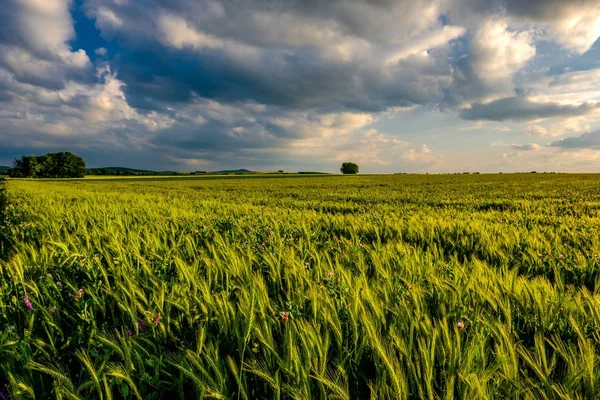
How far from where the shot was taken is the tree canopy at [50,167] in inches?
4751

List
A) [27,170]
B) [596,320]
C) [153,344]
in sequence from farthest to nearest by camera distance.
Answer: [27,170]
[596,320]
[153,344]

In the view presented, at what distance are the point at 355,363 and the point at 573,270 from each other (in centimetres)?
277

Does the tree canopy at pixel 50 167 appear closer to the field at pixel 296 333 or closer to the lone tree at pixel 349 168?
the lone tree at pixel 349 168

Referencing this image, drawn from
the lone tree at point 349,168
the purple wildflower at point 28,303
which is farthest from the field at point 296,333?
the lone tree at point 349,168

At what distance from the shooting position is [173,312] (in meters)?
1.86

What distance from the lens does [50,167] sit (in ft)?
407

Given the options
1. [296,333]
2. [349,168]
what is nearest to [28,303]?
[296,333]

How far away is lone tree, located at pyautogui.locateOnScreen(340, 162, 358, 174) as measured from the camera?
14550 cm

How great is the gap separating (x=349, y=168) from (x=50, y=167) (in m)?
127

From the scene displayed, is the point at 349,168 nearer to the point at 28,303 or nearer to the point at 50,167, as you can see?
the point at 50,167

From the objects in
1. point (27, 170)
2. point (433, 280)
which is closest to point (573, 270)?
point (433, 280)

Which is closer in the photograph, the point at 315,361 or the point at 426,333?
the point at 315,361

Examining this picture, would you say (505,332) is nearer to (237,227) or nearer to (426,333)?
(426,333)

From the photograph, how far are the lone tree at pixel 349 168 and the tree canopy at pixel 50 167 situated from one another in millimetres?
111262
